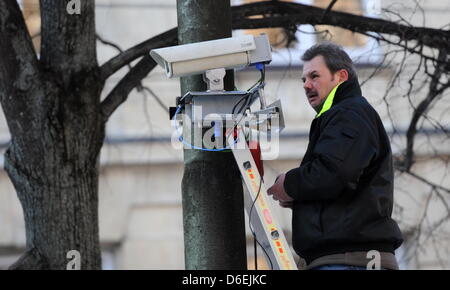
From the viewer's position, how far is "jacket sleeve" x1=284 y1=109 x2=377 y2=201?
11.6 ft

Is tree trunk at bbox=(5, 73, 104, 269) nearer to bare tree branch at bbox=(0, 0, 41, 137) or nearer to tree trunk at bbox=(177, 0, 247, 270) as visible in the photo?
bare tree branch at bbox=(0, 0, 41, 137)

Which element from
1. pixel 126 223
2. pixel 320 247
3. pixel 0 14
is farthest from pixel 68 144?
pixel 126 223

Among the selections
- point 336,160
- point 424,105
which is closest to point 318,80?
point 336,160

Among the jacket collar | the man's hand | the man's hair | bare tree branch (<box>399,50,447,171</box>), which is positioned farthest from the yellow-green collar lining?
bare tree branch (<box>399,50,447,171</box>)

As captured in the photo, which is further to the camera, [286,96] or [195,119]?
[286,96]

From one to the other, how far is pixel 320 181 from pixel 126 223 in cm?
627

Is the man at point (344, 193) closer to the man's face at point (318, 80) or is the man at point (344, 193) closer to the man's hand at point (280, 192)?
the man's hand at point (280, 192)

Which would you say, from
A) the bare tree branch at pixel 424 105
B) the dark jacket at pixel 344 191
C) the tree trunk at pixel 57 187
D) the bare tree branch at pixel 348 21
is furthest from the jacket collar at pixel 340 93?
the bare tree branch at pixel 424 105

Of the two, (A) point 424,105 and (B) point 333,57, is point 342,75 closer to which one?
(B) point 333,57

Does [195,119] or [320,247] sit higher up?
[195,119]

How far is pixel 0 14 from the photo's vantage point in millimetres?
5590

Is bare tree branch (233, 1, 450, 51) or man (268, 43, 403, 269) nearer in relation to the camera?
man (268, 43, 403, 269)
